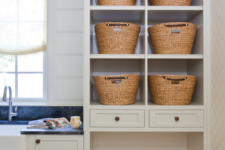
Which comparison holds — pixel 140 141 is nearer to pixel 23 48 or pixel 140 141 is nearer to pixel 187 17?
pixel 187 17

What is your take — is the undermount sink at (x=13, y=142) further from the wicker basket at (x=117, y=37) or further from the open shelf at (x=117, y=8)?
the open shelf at (x=117, y=8)

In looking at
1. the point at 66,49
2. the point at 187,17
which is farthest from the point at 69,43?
the point at 187,17

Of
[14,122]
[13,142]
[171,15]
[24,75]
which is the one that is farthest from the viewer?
[24,75]

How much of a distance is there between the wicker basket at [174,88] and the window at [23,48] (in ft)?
4.14

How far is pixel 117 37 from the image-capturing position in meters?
1.71

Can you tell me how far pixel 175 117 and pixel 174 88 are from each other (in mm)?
228

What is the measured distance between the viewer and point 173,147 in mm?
2131

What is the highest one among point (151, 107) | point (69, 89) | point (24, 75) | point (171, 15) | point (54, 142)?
point (171, 15)

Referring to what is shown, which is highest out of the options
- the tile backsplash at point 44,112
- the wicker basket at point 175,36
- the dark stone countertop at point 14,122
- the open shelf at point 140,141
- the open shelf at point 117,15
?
the open shelf at point 117,15

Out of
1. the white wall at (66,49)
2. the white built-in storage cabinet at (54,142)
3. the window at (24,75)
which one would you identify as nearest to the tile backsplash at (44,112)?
the white wall at (66,49)

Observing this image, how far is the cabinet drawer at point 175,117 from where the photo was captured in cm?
169

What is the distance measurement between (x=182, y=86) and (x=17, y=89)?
1.73m

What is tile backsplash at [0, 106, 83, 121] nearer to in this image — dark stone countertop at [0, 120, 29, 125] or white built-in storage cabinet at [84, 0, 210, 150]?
dark stone countertop at [0, 120, 29, 125]

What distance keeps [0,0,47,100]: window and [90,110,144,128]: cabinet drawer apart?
873 millimetres
